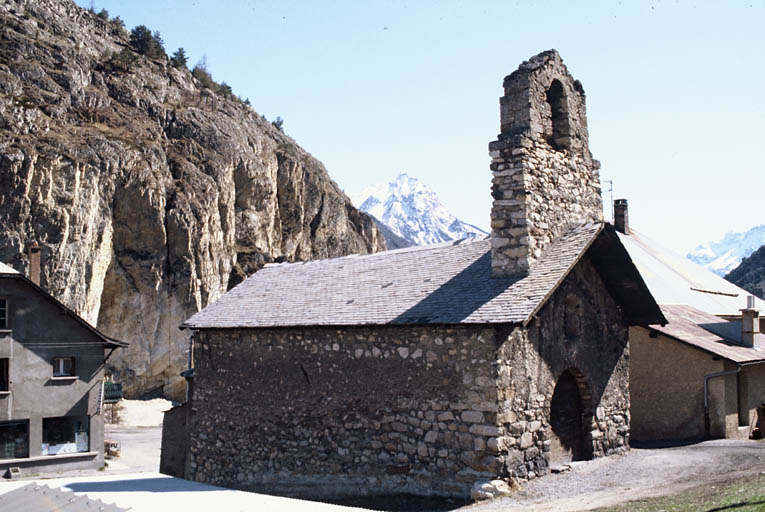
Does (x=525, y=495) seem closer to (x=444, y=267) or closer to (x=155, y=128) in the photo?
(x=444, y=267)

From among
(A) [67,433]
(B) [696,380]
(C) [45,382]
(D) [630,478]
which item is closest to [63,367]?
(C) [45,382]

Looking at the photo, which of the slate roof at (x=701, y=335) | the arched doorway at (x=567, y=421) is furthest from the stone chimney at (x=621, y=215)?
the arched doorway at (x=567, y=421)

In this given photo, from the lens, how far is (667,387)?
2000 centimetres

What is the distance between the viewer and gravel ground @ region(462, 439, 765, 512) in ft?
38.8

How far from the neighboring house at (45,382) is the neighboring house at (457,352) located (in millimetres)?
13073

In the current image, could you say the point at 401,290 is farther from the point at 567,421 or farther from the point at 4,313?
the point at 4,313

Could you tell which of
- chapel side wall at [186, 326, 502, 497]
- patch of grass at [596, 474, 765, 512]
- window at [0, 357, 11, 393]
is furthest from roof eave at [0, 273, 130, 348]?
patch of grass at [596, 474, 765, 512]

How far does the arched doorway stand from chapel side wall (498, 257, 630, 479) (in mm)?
142

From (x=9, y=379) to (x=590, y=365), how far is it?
72.2 ft

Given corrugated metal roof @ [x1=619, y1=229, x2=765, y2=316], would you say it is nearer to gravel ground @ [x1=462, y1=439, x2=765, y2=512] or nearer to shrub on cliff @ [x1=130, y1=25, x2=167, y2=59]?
gravel ground @ [x1=462, y1=439, x2=765, y2=512]

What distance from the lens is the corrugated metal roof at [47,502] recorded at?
31.7ft

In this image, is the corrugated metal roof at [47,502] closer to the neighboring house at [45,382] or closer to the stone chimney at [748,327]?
the neighboring house at [45,382]

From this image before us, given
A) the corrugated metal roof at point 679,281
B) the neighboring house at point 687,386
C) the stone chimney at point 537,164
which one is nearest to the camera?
the stone chimney at point 537,164

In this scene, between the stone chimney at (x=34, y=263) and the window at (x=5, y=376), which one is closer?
the window at (x=5, y=376)
